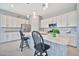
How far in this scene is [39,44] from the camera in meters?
1.80

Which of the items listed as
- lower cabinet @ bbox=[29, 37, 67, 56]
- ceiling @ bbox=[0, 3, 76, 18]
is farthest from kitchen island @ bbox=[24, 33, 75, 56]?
ceiling @ bbox=[0, 3, 76, 18]

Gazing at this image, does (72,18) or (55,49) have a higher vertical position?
(72,18)

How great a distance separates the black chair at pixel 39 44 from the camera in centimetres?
174

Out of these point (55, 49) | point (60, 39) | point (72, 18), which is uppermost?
point (72, 18)

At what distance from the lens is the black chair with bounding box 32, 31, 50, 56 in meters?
1.74

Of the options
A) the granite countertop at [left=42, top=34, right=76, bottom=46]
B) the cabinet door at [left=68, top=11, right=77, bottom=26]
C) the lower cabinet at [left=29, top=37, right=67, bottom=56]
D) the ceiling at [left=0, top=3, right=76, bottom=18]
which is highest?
the ceiling at [left=0, top=3, right=76, bottom=18]

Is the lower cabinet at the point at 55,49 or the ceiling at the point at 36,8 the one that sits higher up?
the ceiling at the point at 36,8

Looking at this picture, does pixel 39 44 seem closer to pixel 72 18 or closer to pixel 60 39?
pixel 60 39

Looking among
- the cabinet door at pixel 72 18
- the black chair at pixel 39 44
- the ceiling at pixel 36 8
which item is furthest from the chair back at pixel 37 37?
the cabinet door at pixel 72 18

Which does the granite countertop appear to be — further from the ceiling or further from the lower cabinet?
the ceiling

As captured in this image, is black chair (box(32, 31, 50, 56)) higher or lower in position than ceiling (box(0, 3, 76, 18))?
lower

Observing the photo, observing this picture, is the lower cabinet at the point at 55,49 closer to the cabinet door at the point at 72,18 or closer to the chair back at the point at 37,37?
the chair back at the point at 37,37

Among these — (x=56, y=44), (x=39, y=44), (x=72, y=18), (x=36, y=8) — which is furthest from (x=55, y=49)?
(x=36, y=8)

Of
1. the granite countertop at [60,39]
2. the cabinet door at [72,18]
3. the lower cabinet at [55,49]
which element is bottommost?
the lower cabinet at [55,49]
